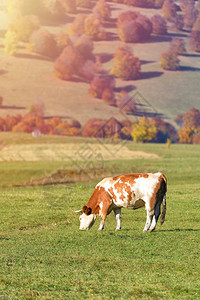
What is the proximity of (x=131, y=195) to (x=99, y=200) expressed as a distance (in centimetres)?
144

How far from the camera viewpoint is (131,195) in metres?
19.5

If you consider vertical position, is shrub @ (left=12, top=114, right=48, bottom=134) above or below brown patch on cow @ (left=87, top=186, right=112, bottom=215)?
below

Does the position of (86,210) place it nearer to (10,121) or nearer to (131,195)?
(131,195)

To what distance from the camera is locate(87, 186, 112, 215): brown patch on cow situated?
19.9 meters

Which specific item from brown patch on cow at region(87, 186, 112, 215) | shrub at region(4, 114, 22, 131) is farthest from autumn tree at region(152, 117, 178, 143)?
brown patch on cow at region(87, 186, 112, 215)

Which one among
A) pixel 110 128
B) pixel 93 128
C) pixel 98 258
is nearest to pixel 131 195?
pixel 98 258

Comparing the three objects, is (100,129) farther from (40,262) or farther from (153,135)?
(40,262)

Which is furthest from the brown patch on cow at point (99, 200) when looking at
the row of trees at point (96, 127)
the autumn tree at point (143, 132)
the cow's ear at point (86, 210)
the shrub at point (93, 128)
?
the shrub at point (93, 128)

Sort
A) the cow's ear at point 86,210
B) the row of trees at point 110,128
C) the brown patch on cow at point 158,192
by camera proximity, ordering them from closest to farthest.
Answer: the brown patch on cow at point 158,192 → the cow's ear at point 86,210 → the row of trees at point 110,128

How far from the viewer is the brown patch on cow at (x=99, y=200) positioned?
19938 millimetres

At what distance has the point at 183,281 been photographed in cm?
1324

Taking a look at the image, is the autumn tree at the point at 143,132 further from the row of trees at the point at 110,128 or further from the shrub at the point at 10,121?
the shrub at the point at 10,121

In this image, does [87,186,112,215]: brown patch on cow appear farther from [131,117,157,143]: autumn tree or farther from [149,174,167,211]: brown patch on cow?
[131,117,157,143]: autumn tree

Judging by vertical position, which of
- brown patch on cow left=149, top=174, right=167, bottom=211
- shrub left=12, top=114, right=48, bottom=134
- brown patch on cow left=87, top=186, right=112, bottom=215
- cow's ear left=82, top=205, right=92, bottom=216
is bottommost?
shrub left=12, top=114, right=48, bottom=134
